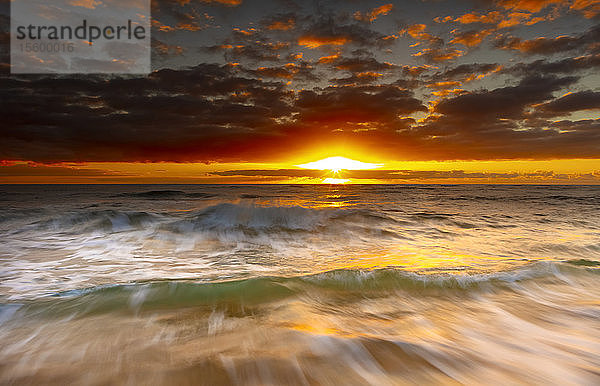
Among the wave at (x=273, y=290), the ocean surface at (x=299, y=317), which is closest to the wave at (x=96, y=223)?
the ocean surface at (x=299, y=317)

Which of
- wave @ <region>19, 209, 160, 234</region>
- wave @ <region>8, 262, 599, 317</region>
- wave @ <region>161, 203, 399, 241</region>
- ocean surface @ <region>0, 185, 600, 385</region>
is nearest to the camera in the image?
ocean surface @ <region>0, 185, 600, 385</region>

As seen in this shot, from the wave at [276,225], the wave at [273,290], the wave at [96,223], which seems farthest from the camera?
the wave at [96,223]

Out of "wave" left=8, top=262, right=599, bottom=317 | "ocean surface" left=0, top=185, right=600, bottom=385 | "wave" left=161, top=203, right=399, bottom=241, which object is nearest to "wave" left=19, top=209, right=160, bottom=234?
"wave" left=161, top=203, right=399, bottom=241

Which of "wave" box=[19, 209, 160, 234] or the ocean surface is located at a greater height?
the ocean surface

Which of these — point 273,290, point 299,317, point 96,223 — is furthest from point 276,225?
point 299,317

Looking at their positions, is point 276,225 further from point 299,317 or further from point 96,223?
point 299,317

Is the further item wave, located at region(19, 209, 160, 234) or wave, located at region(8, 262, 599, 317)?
wave, located at region(19, 209, 160, 234)

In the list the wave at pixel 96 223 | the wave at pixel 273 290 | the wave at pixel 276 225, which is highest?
the wave at pixel 273 290

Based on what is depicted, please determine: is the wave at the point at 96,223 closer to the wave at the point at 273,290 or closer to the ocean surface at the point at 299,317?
the ocean surface at the point at 299,317

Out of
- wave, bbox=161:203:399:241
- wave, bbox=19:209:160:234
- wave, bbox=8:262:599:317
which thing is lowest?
wave, bbox=19:209:160:234

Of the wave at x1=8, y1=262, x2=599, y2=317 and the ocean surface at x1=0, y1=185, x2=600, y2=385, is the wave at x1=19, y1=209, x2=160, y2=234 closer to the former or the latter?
the ocean surface at x1=0, y1=185, x2=600, y2=385

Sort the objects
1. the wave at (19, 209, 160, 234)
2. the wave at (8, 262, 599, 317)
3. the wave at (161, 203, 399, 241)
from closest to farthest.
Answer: the wave at (8, 262, 599, 317)
the wave at (161, 203, 399, 241)
the wave at (19, 209, 160, 234)

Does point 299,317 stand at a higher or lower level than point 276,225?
higher

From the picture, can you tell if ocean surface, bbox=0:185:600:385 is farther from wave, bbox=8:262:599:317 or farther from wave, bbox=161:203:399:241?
wave, bbox=161:203:399:241
